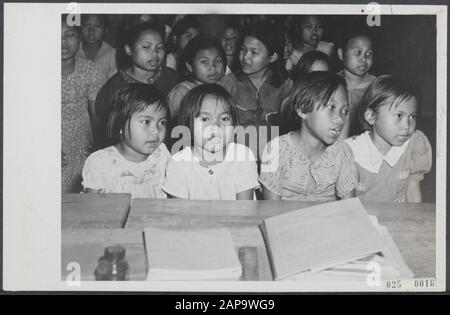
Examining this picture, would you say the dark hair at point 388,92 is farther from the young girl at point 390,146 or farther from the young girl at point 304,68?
the young girl at point 304,68

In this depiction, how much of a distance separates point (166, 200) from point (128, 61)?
17.0 inches

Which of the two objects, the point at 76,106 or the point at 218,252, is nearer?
the point at 218,252

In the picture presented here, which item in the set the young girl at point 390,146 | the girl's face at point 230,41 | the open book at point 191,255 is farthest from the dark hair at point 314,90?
the open book at point 191,255

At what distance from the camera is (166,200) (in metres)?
1.90

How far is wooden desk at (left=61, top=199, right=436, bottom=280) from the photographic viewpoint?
1.76 meters

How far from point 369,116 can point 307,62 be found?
0.81 ft

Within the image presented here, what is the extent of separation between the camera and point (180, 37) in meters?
1.87

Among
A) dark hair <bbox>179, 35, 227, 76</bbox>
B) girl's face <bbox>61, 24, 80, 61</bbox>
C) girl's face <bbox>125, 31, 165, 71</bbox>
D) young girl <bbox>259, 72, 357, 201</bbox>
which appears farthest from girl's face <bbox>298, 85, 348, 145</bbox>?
girl's face <bbox>61, 24, 80, 61</bbox>

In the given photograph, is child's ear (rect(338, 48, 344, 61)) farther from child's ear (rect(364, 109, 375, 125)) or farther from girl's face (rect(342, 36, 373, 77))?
child's ear (rect(364, 109, 375, 125))

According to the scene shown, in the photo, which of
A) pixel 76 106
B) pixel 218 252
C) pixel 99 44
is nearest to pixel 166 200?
pixel 218 252

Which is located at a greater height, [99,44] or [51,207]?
[99,44]

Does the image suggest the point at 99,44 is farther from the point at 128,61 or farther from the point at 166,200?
the point at 166,200

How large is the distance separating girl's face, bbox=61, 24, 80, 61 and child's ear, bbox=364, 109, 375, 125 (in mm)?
887
